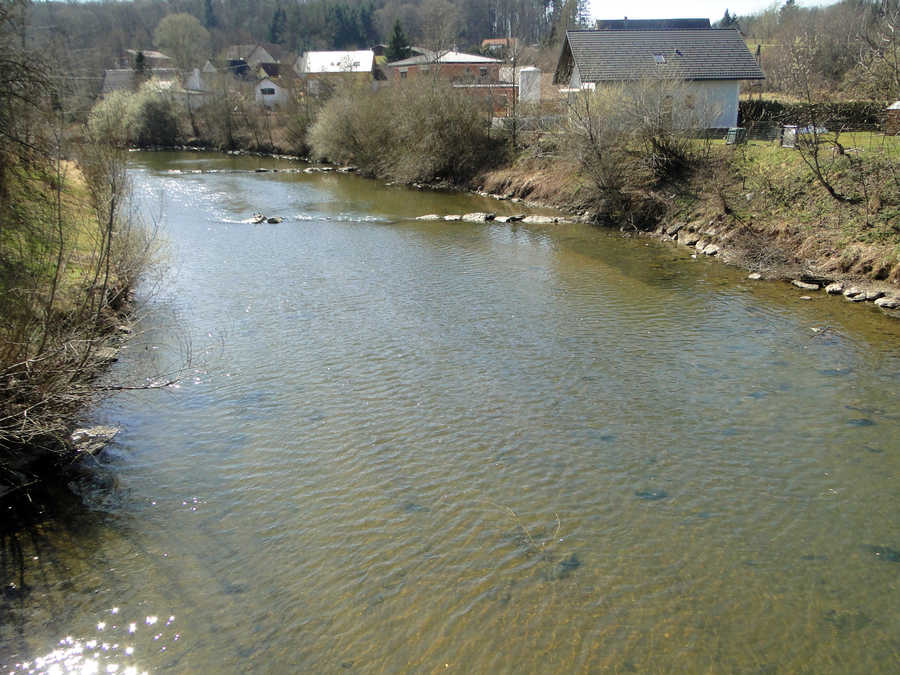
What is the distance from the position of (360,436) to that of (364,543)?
2.52 m

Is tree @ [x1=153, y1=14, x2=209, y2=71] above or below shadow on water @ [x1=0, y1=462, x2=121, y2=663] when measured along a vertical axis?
above

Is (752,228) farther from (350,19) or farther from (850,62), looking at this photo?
(350,19)

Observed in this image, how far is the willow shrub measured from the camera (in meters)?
35.2

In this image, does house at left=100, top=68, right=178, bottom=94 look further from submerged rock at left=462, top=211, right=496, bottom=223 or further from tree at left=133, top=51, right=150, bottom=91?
submerged rock at left=462, top=211, right=496, bottom=223

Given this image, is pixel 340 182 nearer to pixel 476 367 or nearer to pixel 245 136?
pixel 245 136

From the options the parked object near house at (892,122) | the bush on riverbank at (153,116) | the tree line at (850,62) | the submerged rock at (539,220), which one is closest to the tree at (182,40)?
the bush on riverbank at (153,116)

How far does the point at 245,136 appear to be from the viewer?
2269 inches

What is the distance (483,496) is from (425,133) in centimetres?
3055

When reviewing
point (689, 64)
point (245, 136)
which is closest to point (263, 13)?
point (245, 136)

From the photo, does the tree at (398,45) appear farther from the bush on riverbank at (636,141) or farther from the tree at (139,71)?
the bush on riverbank at (636,141)

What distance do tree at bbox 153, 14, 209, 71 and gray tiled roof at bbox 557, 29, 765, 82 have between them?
67228 mm

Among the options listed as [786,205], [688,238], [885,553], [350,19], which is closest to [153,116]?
[688,238]

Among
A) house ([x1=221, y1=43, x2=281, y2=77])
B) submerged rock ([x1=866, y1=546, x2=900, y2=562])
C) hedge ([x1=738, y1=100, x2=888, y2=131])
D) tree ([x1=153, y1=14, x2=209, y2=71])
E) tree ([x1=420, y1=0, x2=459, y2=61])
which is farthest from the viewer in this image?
house ([x1=221, y1=43, x2=281, y2=77])

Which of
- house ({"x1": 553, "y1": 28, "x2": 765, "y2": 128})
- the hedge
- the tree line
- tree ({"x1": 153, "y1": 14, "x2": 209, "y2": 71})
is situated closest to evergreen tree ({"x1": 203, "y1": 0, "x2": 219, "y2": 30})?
tree ({"x1": 153, "y1": 14, "x2": 209, "y2": 71})
